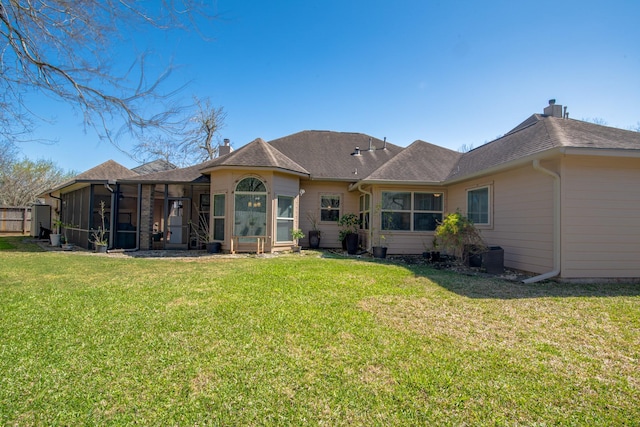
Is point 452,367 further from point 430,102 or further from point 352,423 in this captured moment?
point 430,102

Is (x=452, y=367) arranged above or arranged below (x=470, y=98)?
below

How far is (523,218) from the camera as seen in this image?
7363 mm

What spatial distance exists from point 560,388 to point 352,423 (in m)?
1.70

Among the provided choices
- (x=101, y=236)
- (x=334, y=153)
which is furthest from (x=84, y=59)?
(x=334, y=153)

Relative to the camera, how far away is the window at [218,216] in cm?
1056

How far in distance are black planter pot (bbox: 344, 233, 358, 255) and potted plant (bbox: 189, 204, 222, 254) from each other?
4.50 metres

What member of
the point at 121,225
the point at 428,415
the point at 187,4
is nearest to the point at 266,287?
the point at 428,415

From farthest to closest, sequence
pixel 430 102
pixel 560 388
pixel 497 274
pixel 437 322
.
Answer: pixel 430 102, pixel 497 274, pixel 437 322, pixel 560 388

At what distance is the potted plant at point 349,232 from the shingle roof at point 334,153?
1579mm

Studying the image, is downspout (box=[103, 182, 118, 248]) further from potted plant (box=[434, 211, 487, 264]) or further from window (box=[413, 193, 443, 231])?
potted plant (box=[434, 211, 487, 264])

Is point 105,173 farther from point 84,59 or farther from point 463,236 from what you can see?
point 463,236

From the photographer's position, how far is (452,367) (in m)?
2.71

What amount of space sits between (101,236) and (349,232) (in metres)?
8.91

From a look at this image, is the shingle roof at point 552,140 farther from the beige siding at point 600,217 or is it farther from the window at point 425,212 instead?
the window at point 425,212
